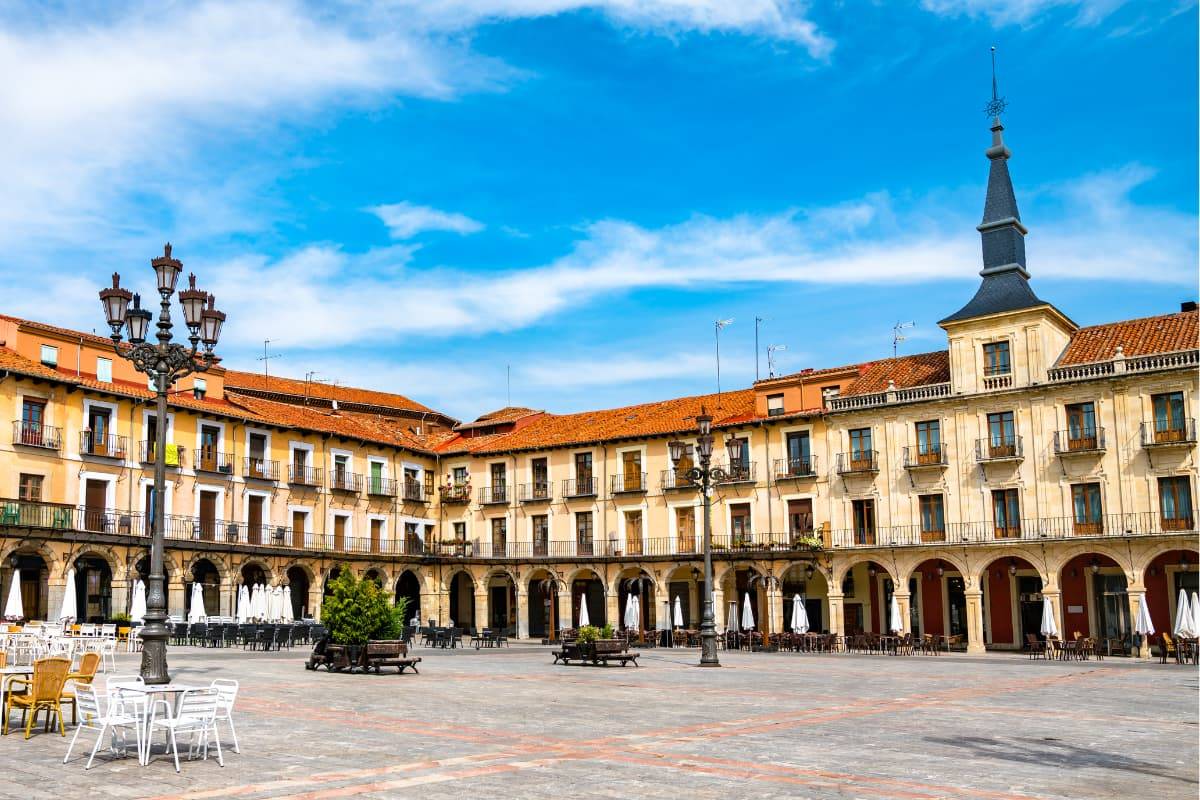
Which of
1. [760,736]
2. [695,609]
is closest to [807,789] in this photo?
[760,736]

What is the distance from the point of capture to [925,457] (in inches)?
1677

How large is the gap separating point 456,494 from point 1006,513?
2468 cm

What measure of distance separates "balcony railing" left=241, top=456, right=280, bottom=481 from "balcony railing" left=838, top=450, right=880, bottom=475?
858 inches

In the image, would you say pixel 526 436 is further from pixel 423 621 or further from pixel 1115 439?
pixel 1115 439

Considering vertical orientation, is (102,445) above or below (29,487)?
above

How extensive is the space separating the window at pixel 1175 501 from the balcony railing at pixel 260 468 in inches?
1249

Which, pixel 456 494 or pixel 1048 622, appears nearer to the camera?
pixel 1048 622

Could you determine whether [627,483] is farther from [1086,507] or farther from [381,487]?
[1086,507]

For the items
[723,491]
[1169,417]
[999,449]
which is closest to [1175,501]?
[1169,417]

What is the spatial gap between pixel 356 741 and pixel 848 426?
1366 inches

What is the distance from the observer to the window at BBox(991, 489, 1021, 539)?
4053 cm

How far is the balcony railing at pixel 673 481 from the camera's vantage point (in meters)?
48.0

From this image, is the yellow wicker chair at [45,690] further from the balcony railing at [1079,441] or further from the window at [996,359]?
the window at [996,359]

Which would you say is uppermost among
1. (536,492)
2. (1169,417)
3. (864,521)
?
(1169,417)
